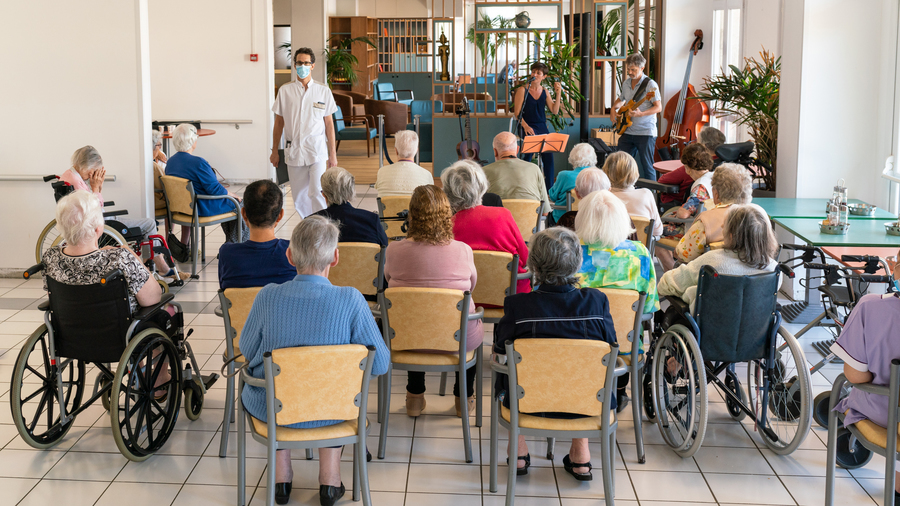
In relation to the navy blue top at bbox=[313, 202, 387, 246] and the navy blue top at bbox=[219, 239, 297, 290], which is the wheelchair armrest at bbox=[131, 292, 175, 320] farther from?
the navy blue top at bbox=[313, 202, 387, 246]

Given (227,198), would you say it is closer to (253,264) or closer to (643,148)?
(253,264)

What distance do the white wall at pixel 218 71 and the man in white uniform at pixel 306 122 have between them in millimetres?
3439

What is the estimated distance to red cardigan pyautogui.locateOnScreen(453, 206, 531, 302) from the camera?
3.88 metres

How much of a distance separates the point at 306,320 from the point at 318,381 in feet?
0.68

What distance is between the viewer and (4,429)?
11.5 ft

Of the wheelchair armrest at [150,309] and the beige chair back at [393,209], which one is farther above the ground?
the beige chair back at [393,209]

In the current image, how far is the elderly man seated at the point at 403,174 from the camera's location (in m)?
5.40

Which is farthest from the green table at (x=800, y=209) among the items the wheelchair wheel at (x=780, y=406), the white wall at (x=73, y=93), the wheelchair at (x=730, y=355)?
the white wall at (x=73, y=93)

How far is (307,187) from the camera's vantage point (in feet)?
23.0

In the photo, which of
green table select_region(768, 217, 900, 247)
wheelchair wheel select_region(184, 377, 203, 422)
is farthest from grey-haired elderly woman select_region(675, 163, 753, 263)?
wheelchair wheel select_region(184, 377, 203, 422)

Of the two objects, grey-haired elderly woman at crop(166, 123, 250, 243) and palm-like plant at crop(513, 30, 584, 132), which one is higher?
palm-like plant at crop(513, 30, 584, 132)

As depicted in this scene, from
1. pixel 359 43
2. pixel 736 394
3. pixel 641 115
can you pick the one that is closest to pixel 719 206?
pixel 736 394

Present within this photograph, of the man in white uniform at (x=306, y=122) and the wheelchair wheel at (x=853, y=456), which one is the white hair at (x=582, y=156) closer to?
the man in white uniform at (x=306, y=122)

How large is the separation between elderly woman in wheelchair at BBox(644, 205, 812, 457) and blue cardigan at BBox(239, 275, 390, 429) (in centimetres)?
130
